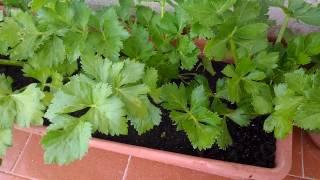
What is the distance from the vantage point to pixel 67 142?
21.3 inches

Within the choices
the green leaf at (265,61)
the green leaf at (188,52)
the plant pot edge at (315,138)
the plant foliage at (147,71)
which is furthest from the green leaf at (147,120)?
the plant pot edge at (315,138)

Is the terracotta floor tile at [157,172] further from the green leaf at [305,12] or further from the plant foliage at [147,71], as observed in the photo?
the green leaf at [305,12]

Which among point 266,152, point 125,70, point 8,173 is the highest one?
point 125,70

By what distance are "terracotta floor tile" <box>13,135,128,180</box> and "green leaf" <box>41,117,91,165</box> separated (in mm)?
359

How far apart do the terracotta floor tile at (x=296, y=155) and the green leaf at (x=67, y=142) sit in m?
0.55

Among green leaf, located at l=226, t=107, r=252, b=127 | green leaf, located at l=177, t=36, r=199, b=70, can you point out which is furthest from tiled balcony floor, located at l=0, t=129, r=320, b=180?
green leaf, located at l=177, t=36, r=199, b=70

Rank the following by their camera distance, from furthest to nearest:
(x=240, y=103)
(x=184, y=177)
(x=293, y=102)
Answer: (x=184, y=177) → (x=240, y=103) → (x=293, y=102)

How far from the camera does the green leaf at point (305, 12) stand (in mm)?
659

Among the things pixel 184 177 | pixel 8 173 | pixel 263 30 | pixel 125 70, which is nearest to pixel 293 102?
pixel 263 30

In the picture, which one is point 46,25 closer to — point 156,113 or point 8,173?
point 156,113

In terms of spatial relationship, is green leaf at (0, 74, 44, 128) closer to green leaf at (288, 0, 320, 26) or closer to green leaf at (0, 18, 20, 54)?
green leaf at (0, 18, 20, 54)

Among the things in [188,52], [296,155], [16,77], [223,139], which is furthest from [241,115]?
[16,77]

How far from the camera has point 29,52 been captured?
659mm

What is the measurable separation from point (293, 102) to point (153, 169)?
1.41 ft
